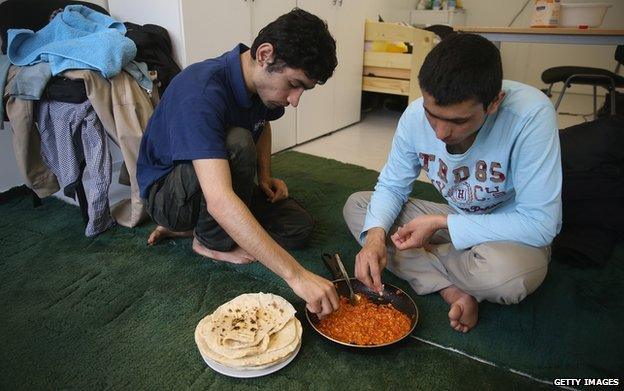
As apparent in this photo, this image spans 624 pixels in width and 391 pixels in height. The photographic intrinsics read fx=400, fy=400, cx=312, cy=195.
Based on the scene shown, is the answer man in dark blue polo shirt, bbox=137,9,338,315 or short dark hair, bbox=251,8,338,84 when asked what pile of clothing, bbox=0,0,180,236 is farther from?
short dark hair, bbox=251,8,338,84

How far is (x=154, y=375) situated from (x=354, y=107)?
2.79 m

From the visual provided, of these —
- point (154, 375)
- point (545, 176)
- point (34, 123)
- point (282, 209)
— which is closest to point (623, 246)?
point (545, 176)

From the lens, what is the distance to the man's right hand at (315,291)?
872 millimetres

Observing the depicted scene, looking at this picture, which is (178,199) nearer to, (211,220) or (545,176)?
(211,220)

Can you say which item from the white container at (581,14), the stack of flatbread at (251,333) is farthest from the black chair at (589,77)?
the stack of flatbread at (251,333)

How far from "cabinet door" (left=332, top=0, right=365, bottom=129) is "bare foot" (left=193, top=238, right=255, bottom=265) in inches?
75.0

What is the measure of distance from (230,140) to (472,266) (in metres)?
0.72

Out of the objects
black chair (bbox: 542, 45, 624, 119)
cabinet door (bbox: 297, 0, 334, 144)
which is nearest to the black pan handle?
cabinet door (bbox: 297, 0, 334, 144)

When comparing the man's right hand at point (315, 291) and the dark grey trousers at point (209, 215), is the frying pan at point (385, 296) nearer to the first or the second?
the man's right hand at point (315, 291)

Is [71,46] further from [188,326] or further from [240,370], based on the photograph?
[240,370]

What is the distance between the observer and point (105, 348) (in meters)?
0.97

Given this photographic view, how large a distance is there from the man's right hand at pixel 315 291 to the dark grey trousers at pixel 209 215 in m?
0.41

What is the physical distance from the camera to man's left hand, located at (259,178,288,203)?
4.95 feet

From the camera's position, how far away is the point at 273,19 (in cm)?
222
